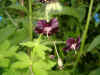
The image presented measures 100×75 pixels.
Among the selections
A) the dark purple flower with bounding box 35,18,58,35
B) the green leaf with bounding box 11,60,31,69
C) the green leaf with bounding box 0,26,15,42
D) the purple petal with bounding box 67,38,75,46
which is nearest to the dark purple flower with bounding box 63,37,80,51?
the purple petal with bounding box 67,38,75,46

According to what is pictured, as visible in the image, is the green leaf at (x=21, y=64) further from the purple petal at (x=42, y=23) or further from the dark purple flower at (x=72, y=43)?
the dark purple flower at (x=72, y=43)

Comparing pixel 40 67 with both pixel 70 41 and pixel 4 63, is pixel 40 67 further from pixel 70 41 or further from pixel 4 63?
pixel 70 41

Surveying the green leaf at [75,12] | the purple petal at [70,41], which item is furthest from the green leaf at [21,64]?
the green leaf at [75,12]

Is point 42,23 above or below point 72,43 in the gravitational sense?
above

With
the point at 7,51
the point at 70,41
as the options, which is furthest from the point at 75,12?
the point at 7,51

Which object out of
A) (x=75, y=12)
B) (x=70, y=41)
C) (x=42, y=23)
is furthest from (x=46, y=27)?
(x=75, y=12)

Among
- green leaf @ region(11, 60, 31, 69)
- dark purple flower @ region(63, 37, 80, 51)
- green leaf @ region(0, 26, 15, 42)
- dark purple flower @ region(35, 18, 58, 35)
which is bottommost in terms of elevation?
dark purple flower @ region(63, 37, 80, 51)

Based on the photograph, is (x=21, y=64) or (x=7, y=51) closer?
(x=21, y=64)

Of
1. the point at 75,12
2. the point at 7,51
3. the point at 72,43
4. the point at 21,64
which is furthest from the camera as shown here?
the point at 75,12

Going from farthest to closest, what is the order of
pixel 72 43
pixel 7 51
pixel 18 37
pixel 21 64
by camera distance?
pixel 18 37, pixel 72 43, pixel 7 51, pixel 21 64

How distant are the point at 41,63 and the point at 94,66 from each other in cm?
56

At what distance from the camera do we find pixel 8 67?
1238 millimetres

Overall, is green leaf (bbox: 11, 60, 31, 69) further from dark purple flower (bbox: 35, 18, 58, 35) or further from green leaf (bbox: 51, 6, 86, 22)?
green leaf (bbox: 51, 6, 86, 22)

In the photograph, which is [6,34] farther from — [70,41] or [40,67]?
[40,67]
